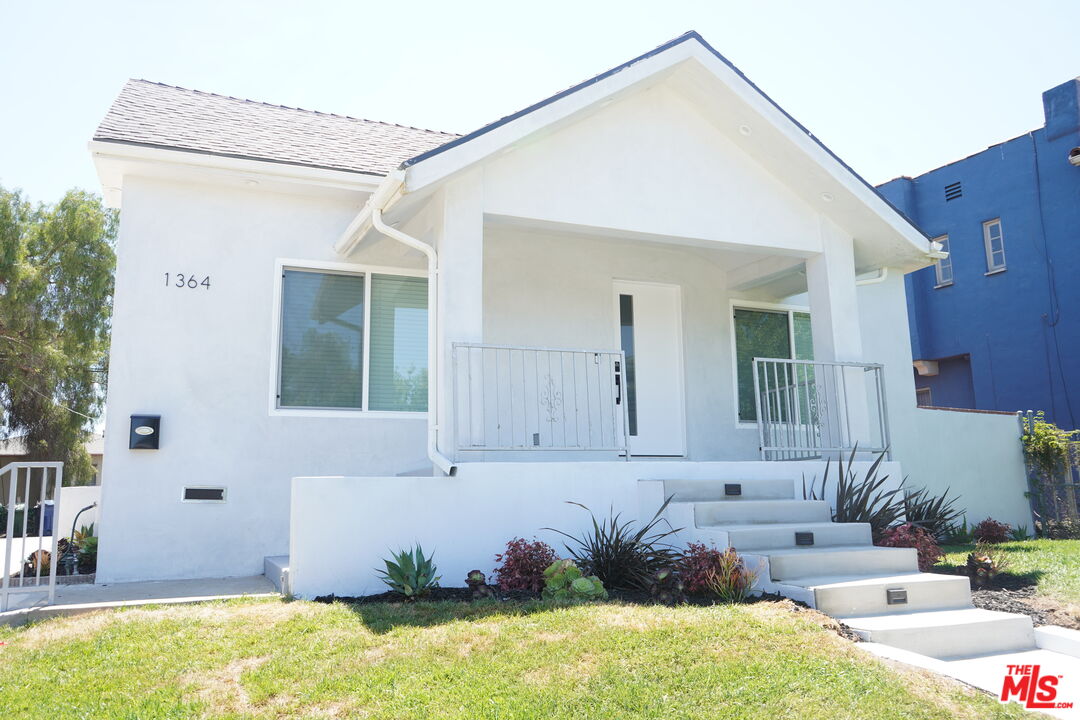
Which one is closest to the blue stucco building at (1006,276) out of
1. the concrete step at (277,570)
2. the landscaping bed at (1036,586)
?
the landscaping bed at (1036,586)

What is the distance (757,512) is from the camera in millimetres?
7113

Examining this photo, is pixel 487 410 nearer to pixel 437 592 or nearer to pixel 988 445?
pixel 437 592

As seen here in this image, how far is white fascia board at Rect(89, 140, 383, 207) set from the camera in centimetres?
757

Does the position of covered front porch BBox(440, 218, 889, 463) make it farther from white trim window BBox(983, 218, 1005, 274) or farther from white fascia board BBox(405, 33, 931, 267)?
white trim window BBox(983, 218, 1005, 274)

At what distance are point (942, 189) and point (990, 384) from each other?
427 centimetres

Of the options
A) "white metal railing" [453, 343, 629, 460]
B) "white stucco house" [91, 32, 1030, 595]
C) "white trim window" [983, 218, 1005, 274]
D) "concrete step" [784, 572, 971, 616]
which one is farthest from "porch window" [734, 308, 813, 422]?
"white trim window" [983, 218, 1005, 274]

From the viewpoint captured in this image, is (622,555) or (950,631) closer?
(950,631)

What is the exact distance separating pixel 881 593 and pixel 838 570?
1.86 feet

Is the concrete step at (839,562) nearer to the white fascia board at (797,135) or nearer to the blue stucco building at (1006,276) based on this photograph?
the white fascia board at (797,135)

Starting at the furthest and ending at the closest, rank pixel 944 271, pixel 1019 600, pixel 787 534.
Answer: pixel 944 271 → pixel 787 534 → pixel 1019 600

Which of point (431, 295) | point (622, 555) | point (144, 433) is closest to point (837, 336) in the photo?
point (622, 555)

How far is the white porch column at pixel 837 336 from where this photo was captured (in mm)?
8625

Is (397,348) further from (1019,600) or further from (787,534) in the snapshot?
(1019,600)

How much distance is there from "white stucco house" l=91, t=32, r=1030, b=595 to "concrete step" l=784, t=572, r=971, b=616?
72.6 inches
